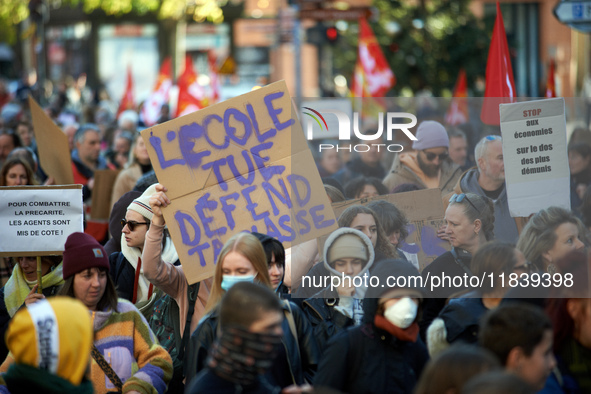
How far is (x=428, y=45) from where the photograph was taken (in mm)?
24781

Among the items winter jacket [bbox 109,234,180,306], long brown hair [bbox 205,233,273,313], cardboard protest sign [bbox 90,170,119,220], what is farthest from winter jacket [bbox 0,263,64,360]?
cardboard protest sign [bbox 90,170,119,220]

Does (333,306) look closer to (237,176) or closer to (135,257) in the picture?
(237,176)

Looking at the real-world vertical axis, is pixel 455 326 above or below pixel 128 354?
above

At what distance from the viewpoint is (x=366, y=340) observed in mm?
3900

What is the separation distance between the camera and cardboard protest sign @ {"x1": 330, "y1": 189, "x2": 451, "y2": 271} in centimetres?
514

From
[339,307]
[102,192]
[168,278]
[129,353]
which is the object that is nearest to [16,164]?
[102,192]

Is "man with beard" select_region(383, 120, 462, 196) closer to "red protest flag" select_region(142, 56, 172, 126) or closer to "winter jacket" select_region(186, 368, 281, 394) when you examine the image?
"winter jacket" select_region(186, 368, 281, 394)

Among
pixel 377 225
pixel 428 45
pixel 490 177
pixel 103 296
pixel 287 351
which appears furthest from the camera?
pixel 428 45

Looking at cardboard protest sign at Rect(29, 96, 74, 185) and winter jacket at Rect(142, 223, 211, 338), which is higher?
cardboard protest sign at Rect(29, 96, 74, 185)

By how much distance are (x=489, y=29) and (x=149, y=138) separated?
21892 mm

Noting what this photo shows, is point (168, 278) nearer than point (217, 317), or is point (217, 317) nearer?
point (217, 317)

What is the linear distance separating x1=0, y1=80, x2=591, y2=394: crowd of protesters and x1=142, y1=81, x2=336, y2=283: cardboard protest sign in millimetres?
130

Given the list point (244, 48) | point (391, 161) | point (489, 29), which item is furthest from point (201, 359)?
point (244, 48)

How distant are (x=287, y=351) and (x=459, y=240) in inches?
60.5
